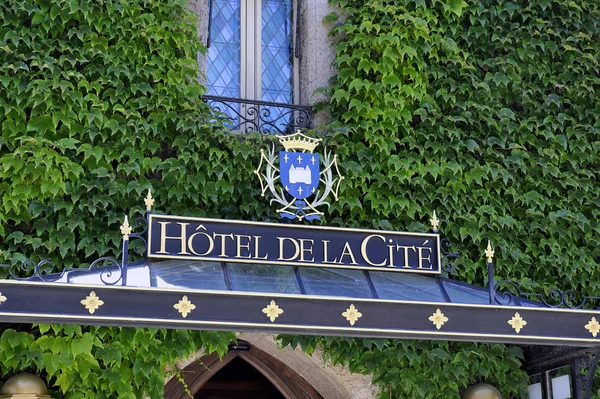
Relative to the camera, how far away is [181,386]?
27.9 ft

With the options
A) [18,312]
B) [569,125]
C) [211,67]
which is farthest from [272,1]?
[18,312]

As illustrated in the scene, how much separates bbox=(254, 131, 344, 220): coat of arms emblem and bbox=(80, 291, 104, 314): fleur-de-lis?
81.0 inches

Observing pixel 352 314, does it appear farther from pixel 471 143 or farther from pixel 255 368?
pixel 471 143

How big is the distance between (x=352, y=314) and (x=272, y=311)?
56 centimetres

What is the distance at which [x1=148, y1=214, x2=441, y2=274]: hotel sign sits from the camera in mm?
7039

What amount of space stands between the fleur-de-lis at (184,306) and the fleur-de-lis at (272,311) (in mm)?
485

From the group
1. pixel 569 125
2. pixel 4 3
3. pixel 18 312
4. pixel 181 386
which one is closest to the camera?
pixel 18 312

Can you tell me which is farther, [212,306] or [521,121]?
[521,121]

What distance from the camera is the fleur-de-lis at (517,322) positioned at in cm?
709

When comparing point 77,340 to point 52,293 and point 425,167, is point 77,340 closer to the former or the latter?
point 52,293

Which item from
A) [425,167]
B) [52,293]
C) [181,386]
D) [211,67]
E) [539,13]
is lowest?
[181,386]

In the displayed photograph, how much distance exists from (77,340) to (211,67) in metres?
2.87

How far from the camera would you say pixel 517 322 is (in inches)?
280

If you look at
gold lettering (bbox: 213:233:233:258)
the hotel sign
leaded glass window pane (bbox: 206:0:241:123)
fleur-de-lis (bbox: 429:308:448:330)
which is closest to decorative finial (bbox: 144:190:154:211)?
the hotel sign
